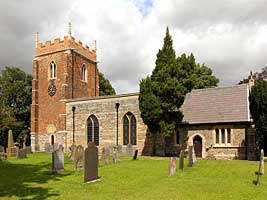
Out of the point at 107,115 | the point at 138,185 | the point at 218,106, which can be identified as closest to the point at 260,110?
the point at 218,106

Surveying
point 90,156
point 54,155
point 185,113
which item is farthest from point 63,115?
point 90,156

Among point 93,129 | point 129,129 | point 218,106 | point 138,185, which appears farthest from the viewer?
point 93,129

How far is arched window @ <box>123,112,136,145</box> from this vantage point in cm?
2822

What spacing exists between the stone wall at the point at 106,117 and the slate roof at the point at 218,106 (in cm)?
416

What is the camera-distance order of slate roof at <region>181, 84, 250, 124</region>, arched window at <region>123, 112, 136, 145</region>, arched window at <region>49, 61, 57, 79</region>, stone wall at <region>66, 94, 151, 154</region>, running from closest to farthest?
slate roof at <region>181, 84, 250, 124</region>, stone wall at <region>66, 94, 151, 154</region>, arched window at <region>123, 112, 136, 145</region>, arched window at <region>49, 61, 57, 79</region>

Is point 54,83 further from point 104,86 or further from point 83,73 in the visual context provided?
point 104,86

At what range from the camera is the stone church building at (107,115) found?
24.0m

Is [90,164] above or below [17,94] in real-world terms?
below

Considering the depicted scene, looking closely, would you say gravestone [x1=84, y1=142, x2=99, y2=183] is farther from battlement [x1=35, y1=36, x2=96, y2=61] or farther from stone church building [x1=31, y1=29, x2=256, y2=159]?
battlement [x1=35, y1=36, x2=96, y2=61]

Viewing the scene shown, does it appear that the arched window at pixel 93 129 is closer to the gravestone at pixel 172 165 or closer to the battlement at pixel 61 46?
the battlement at pixel 61 46

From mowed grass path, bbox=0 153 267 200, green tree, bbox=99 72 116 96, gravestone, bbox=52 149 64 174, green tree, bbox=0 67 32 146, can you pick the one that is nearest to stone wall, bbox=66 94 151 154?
mowed grass path, bbox=0 153 267 200

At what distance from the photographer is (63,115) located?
1265 inches

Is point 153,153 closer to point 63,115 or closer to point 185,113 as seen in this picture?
point 185,113

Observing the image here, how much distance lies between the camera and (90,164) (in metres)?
12.1
